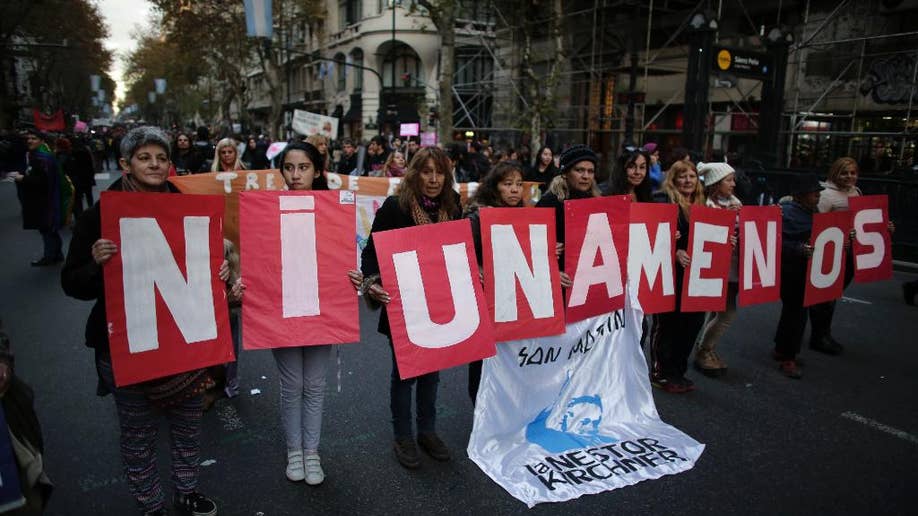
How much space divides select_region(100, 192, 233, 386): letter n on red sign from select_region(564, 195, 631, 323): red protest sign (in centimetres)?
193

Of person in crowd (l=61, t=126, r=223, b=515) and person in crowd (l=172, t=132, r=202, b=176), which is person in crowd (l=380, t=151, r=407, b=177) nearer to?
person in crowd (l=172, t=132, r=202, b=176)

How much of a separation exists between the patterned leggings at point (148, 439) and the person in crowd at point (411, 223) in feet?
3.18

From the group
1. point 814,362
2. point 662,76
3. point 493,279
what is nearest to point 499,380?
point 493,279

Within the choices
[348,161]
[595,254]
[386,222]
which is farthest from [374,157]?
[386,222]

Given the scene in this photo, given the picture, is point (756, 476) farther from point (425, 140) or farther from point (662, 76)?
point (662, 76)

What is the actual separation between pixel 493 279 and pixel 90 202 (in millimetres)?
11910

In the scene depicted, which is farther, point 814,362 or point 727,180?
point 814,362

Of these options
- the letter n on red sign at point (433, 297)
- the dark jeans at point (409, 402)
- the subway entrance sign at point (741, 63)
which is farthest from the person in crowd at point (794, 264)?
the subway entrance sign at point (741, 63)

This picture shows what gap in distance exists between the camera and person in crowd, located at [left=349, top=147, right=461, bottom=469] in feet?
9.98

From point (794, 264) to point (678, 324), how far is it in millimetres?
1126

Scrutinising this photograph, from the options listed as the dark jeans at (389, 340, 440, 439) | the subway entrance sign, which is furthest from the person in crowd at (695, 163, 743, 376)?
the subway entrance sign

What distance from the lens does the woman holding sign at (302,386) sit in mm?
2920

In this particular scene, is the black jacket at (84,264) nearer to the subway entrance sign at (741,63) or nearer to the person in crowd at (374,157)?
the person in crowd at (374,157)

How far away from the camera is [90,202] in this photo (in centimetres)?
1205
